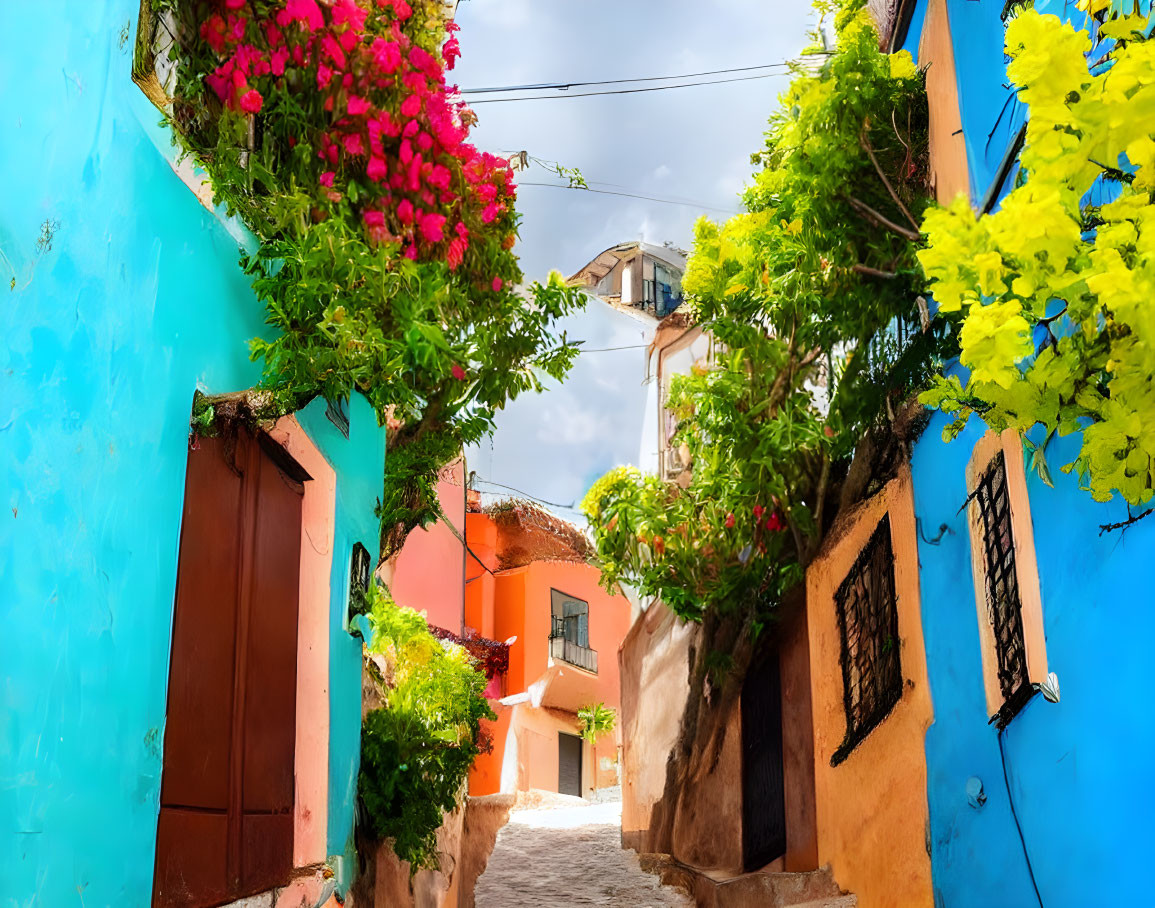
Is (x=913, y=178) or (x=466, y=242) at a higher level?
(x=913, y=178)

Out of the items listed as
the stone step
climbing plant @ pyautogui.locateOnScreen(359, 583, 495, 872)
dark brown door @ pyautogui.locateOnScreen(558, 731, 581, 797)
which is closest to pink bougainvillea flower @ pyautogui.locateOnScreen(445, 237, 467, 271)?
climbing plant @ pyautogui.locateOnScreen(359, 583, 495, 872)

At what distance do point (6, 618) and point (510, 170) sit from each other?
A: 521 centimetres

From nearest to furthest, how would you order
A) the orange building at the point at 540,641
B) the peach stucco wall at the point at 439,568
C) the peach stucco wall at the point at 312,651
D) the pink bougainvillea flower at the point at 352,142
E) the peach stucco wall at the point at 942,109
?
1. the peach stucco wall at the point at 312,651
2. the pink bougainvillea flower at the point at 352,142
3. the peach stucco wall at the point at 942,109
4. the peach stucco wall at the point at 439,568
5. the orange building at the point at 540,641

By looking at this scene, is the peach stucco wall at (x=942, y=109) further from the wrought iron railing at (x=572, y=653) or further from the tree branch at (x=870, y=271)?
the wrought iron railing at (x=572, y=653)

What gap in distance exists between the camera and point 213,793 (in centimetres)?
460

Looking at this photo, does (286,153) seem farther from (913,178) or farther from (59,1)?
(913,178)

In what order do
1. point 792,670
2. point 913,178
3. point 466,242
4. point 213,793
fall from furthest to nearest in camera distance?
point 792,670, point 913,178, point 466,242, point 213,793

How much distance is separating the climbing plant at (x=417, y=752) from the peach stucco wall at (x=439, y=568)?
9714 mm

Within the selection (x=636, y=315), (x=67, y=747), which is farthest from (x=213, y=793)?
(x=636, y=315)

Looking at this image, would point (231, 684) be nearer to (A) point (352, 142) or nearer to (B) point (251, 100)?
(B) point (251, 100)

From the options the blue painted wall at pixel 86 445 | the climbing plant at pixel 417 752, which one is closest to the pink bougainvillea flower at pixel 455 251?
the climbing plant at pixel 417 752

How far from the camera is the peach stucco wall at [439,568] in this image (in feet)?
62.6

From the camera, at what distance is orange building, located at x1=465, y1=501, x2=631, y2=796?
26.7 metres

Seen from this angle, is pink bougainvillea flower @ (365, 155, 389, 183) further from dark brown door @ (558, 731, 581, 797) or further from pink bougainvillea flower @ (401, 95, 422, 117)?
dark brown door @ (558, 731, 581, 797)
